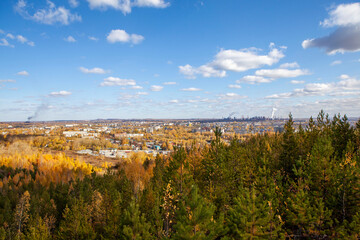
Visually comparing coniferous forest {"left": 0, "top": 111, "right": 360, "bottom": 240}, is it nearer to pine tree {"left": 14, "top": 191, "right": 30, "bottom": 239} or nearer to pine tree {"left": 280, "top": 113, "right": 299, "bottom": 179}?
pine tree {"left": 280, "top": 113, "right": 299, "bottom": 179}

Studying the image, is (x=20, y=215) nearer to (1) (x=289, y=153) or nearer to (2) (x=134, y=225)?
(2) (x=134, y=225)

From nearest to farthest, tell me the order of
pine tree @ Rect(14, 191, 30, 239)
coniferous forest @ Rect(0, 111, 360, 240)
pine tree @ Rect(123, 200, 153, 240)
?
coniferous forest @ Rect(0, 111, 360, 240)
pine tree @ Rect(123, 200, 153, 240)
pine tree @ Rect(14, 191, 30, 239)

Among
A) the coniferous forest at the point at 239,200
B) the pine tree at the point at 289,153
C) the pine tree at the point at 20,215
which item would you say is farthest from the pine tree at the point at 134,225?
the pine tree at the point at 20,215

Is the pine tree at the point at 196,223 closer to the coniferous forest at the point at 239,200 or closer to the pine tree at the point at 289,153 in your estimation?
the coniferous forest at the point at 239,200

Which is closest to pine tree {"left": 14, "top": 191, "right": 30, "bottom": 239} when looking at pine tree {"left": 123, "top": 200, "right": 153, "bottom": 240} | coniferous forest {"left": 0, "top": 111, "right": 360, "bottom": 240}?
coniferous forest {"left": 0, "top": 111, "right": 360, "bottom": 240}

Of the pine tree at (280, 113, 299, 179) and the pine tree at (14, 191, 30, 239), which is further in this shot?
the pine tree at (14, 191, 30, 239)

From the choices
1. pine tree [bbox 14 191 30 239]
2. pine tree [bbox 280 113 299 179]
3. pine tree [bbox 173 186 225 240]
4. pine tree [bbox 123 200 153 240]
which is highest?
pine tree [bbox 280 113 299 179]

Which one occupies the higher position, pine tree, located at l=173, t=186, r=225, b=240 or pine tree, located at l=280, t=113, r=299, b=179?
pine tree, located at l=280, t=113, r=299, b=179

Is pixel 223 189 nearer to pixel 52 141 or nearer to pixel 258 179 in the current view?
pixel 258 179

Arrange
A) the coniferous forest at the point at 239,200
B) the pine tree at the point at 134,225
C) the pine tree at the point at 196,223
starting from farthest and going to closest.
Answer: the pine tree at the point at 134,225
the coniferous forest at the point at 239,200
the pine tree at the point at 196,223

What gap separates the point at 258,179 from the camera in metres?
21.9

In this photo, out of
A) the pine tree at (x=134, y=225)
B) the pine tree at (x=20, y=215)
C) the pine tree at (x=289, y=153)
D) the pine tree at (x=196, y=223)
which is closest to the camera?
the pine tree at (x=196, y=223)

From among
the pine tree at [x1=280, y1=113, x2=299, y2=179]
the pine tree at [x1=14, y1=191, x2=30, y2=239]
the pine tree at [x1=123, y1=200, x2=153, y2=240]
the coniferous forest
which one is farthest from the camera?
the pine tree at [x1=14, y1=191, x2=30, y2=239]

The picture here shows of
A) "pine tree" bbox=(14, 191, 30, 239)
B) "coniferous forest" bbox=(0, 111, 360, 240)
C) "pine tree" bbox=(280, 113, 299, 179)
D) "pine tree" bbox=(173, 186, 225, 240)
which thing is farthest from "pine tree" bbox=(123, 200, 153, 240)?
"pine tree" bbox=(14, 191, 30, 239)
